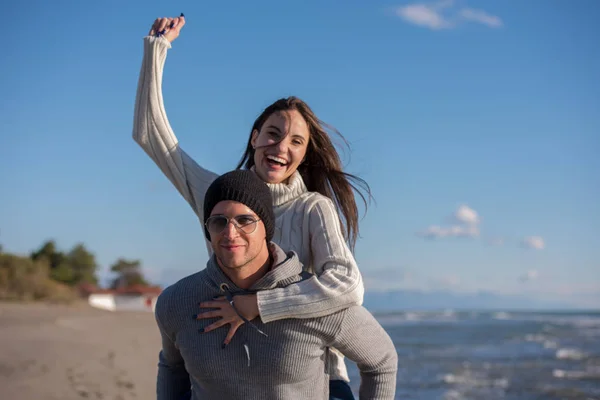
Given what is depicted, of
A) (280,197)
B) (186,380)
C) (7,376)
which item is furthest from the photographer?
(7,376)

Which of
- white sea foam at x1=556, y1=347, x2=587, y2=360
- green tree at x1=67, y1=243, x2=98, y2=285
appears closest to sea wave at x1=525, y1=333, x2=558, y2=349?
white sea foam at x1=556, y1=347, x2=587, y2=360

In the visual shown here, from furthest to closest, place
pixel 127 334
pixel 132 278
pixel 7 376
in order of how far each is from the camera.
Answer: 1. pixel 132 278
2. pixel 127 334
3. pixel 7 376

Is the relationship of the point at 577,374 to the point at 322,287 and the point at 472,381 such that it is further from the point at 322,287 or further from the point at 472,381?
the point at 322,287

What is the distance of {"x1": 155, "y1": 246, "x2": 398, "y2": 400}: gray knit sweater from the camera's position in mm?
2666

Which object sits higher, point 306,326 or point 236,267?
point 236,267

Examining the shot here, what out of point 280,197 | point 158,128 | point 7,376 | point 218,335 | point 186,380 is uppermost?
point 158,128

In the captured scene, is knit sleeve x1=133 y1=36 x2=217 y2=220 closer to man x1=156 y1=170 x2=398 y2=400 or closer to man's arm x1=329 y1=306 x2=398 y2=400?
man x1=156 y1=170 x2=398 y2=400

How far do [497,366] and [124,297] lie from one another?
47.2 meters

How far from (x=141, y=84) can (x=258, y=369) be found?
1.78 m

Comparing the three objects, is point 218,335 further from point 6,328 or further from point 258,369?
point 6,328

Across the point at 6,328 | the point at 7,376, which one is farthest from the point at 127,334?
the point at 7,376

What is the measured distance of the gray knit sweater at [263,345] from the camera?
267 centimetres

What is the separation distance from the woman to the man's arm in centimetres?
7

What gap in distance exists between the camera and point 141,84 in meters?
3.82
